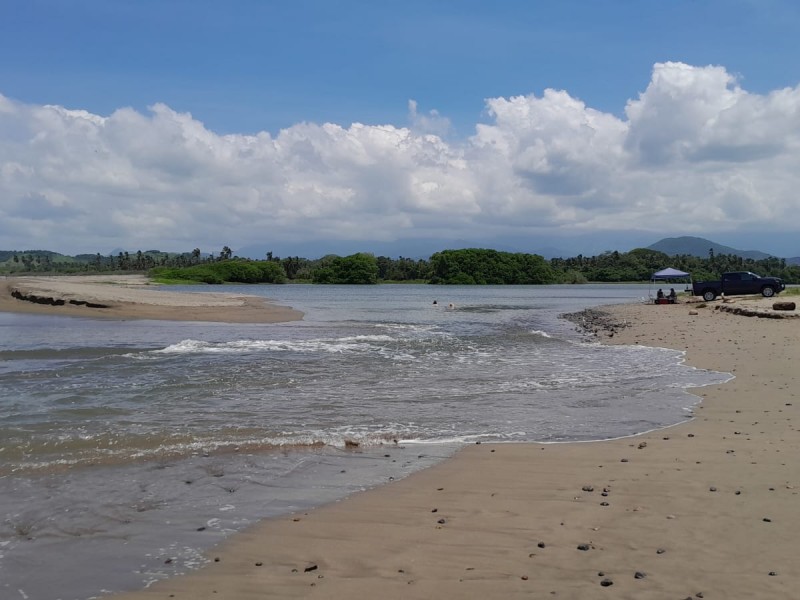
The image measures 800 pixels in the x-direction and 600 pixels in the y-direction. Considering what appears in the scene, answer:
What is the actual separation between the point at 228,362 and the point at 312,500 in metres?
12.0

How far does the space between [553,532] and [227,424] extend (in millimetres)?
6197

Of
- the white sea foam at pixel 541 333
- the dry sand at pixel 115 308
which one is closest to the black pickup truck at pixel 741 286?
the white sea foam at pixel 541 333

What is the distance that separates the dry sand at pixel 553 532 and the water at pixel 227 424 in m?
0.56

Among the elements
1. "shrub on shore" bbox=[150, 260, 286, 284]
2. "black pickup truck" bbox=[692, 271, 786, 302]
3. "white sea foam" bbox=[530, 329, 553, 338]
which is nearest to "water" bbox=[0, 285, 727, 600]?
"white sea foam" bbox=[530, 329, 553, 338]

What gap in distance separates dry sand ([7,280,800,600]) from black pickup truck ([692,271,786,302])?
38.1 m

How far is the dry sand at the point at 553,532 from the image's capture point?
4438 mm

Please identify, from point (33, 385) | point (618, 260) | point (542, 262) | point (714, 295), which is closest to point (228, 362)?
point (33, 385)

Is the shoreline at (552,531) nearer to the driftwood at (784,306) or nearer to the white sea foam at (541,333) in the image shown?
the white sea foam at (541,333)

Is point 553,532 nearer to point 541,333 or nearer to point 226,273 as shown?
point 541,333

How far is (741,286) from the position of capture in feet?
140

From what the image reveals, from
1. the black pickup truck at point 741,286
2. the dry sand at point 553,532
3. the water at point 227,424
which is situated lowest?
the water at point 227,424

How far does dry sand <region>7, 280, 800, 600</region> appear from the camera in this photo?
4.44 metres

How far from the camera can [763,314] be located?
28.6m

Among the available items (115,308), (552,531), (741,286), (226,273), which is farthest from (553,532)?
(226,273)
